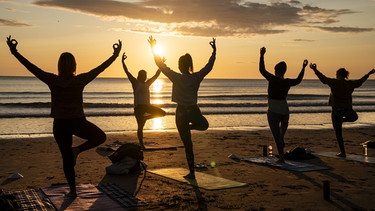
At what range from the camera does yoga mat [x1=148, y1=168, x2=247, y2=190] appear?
902cm

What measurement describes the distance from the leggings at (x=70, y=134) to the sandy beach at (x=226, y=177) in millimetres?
1297

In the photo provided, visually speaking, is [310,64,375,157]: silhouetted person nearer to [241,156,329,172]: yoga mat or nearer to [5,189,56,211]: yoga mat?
[241,156,329,172]: yoga mat

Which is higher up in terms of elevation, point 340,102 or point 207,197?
point 340,102

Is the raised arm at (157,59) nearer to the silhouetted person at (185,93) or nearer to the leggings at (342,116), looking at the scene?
the silhouetted person at (185,93)

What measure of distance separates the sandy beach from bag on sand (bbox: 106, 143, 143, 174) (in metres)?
0.25

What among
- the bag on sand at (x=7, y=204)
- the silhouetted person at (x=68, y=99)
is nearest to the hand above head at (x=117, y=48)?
the silhouetted person at (x=68, y=99)

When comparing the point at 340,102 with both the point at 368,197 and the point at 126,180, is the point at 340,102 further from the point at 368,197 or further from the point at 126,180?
the point at 126,180

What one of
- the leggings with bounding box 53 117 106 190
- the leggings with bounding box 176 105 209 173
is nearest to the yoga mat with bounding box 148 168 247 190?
the leggings with bounding box 176 105 209 173

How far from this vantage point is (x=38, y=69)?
7.35 meters

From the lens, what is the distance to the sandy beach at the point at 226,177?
25.5 ft

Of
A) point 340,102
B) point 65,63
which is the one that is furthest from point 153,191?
point 340,102

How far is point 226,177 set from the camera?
33.0 feet

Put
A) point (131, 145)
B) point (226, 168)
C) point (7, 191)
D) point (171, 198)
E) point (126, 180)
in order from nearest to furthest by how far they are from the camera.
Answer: point (171, 198), point (7, 191), point (126, 180), point (131, 145), point (226, 168)

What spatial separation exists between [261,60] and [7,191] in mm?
6058
